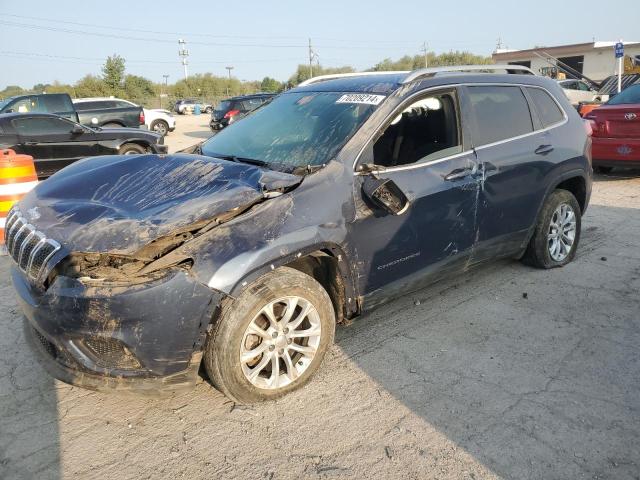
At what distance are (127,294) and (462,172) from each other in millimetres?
2447

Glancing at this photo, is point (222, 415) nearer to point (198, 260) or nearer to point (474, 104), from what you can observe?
point (198, 260)

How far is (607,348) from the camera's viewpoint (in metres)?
3.56

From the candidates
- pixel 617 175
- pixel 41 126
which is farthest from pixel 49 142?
pixel 617 175

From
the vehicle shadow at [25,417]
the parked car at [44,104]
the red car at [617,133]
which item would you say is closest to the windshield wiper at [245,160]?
the vehicle shadow at [25,417]

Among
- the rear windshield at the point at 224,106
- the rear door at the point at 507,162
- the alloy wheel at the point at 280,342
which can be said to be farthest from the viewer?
the rear windshield at the point at 224,106

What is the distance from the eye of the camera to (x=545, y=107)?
4.62 m

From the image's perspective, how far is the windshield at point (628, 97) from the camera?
355 inches

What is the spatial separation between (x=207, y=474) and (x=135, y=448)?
17.8 inches

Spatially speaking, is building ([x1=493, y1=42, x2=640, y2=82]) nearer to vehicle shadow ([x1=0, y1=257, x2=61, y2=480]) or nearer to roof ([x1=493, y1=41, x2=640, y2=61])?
roof ([x1=493, y1=41, x2=640, y2=61])

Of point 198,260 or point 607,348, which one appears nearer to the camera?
point 198,260

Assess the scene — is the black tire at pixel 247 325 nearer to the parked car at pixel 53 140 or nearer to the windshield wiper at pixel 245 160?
the windshield wiper at pixel 245 160

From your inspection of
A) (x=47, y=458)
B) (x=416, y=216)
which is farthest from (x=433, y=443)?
(x=47, y=458)

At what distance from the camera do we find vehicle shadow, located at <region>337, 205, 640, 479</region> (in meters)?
2.62

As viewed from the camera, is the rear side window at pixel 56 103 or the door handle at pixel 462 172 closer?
the door handle at pixel 462 172
